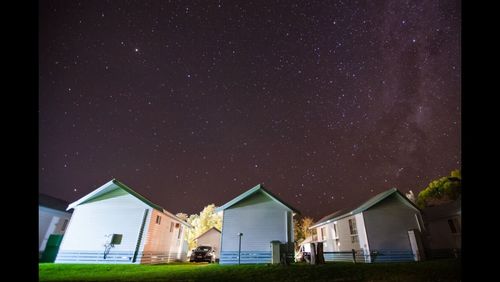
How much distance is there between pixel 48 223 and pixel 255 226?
74.8ft

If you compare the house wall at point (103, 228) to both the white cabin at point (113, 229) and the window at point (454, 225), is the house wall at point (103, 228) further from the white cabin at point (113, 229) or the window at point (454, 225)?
the window at point (454, 225)

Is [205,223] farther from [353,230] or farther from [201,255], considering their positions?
[353,230]

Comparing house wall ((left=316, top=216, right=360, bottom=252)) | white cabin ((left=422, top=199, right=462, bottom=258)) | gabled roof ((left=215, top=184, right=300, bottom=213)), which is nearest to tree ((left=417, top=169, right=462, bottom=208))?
white cabin ((left=422, top=199, right=462, bottom=258))

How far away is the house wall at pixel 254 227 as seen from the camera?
20342 millimetres

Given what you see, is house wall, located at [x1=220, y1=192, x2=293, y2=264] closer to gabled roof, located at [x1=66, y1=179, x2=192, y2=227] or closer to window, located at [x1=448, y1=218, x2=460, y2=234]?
gabled roof, located at [x1=66, y1=179, x2=192, y2=227]

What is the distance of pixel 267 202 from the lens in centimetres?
2208

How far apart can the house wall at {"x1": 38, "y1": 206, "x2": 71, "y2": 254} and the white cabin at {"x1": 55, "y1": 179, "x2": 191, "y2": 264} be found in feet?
28.5

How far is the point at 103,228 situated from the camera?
834 inches

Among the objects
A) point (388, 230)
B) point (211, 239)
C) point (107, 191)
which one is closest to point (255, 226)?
point (388, 230)

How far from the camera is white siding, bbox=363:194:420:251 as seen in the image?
21.5 m

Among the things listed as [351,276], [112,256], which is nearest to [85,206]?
[112,256]

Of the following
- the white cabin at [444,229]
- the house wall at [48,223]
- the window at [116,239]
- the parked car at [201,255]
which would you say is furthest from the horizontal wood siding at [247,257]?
the house wall at [48,223]
